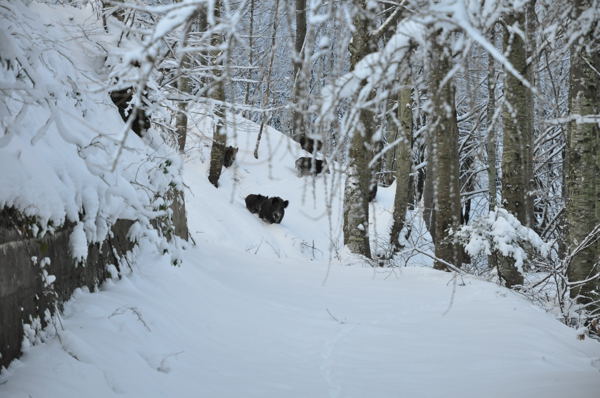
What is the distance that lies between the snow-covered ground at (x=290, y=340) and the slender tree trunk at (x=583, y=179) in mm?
721

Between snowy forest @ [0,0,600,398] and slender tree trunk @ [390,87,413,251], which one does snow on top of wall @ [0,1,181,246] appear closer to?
snowy forest @ [0,0,600,398]

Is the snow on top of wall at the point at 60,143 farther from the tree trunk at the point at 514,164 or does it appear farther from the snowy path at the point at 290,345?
the tree trunk at the point at 514,164

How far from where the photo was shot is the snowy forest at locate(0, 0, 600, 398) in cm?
178

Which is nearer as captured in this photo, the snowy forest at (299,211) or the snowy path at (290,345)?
the snowy forest at (299,211)

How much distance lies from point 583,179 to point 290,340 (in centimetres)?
339

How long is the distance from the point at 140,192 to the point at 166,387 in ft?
6.84

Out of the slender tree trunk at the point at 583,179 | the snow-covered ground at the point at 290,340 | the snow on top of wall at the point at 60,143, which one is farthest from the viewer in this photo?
the slender tree trunk at the point at 583,179

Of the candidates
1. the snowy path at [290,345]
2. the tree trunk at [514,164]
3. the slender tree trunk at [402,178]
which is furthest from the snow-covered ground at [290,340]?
the slender tree trunk at [402,178]

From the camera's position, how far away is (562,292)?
614cm

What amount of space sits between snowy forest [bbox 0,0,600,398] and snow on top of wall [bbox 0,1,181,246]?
0.06 ft

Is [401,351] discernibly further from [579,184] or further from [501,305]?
[579,184]

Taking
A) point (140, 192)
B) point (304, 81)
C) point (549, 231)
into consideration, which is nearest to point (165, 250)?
point (140, 192)

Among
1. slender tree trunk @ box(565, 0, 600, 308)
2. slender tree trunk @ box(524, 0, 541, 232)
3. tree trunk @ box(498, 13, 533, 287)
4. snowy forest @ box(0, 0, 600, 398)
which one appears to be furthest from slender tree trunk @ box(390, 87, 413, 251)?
slender tree trunk @ box(565, 0, 600, 308)

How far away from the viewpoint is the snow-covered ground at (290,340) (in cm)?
308
